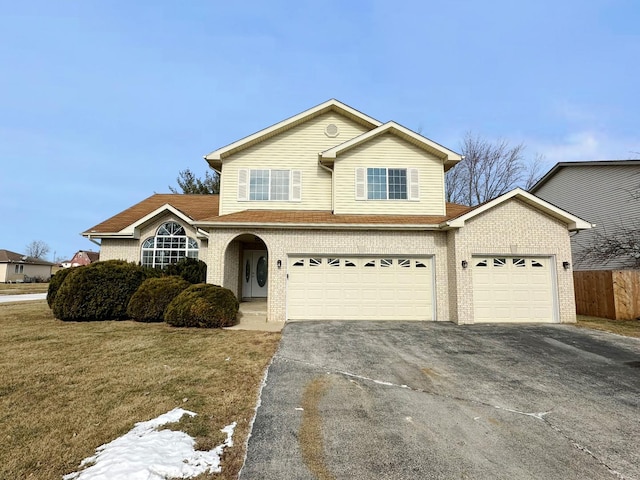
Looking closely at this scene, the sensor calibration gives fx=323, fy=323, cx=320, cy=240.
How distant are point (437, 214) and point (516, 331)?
5123mm

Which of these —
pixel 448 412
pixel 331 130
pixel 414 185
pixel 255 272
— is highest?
pixel 331 130

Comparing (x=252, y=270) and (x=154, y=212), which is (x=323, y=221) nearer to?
(x=252, y=270)

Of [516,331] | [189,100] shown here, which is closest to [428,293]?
[516,331]

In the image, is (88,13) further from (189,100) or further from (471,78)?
(471,78)

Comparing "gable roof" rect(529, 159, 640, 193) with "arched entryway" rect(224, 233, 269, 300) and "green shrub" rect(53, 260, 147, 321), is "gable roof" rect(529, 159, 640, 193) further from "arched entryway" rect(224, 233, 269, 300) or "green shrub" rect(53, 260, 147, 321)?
"green shrub" rect(53, 260, 147, 321)

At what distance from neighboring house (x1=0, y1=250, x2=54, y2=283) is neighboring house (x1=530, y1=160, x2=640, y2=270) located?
6007 cm

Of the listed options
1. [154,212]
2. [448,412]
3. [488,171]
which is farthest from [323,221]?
[488,171]

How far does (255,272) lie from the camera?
1664cm

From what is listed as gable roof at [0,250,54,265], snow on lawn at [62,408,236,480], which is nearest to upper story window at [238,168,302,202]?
snow on lawn at [62,408,236,480]

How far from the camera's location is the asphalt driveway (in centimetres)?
318

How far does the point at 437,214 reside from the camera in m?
12.8

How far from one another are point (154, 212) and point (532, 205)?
49.2ft

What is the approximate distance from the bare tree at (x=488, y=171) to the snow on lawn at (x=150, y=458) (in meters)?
28.1

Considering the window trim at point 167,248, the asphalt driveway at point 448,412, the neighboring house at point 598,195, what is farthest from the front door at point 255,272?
the neighboring house at point 598,195
